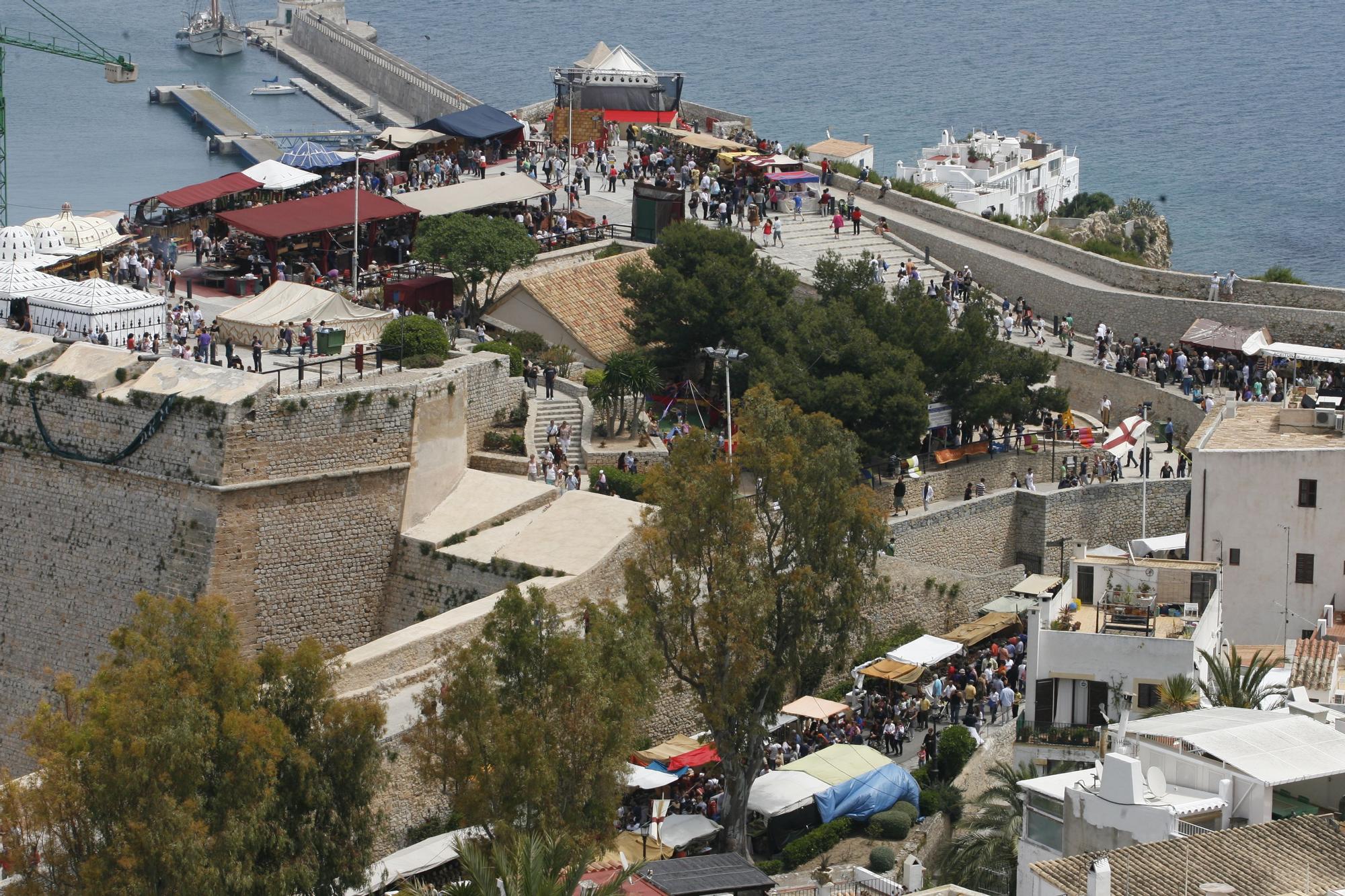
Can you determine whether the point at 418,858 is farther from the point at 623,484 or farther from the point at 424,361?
the point at 424,361

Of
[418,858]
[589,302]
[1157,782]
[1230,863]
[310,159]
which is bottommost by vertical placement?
[418,858]

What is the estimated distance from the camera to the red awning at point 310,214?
A: 47.6 meters

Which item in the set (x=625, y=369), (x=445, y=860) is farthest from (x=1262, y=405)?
(x=445, y=860)

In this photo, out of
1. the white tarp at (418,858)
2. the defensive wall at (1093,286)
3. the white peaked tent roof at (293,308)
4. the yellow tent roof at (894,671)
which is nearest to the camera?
the white tarp at (418,858)

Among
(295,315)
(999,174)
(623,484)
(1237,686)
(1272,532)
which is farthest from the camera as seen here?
(999,174)

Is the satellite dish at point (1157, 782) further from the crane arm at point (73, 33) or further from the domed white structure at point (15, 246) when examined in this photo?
the crane arm at point (73, 33)

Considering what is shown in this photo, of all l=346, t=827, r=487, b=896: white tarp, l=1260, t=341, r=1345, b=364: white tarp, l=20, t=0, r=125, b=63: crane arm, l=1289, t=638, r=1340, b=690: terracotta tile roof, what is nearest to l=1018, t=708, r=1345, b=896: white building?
l=1289, t=638, r=1340, b=690: terracotta tile roof

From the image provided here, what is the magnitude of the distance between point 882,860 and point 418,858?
6.58 m

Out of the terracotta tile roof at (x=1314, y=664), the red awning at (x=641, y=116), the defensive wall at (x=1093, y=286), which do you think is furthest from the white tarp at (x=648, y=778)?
the red awning at (x=641, y=116)

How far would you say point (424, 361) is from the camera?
134ft

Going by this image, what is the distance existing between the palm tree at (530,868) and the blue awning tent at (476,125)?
37819mm

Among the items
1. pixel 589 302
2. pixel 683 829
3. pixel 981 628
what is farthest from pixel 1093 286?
pixel 683 829

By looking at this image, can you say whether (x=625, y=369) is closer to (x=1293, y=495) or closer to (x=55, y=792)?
(x=1293, y=495)

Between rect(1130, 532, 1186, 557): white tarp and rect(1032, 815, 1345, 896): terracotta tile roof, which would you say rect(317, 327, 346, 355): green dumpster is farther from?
rect(1032, 815, 1345, 896): terracotta tile roof
